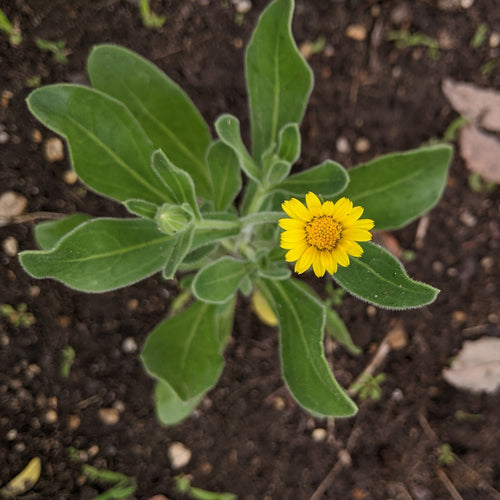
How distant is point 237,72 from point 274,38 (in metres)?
0.75

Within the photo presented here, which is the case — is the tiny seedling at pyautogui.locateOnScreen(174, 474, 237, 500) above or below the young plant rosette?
below

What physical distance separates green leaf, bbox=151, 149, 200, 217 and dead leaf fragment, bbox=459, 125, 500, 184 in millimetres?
1677

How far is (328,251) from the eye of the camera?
1464mm

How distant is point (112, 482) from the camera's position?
7.89 feet

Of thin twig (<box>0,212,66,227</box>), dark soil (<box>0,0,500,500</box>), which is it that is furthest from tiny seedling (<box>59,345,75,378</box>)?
thin twig (<box>0,212,66,227</box>)

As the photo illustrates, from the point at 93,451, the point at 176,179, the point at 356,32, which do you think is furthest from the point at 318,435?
the point at 356,32

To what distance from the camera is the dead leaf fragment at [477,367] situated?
8.72 ft

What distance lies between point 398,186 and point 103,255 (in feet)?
3.68

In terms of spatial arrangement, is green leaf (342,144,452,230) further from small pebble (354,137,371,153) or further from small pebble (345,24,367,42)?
small pebble (345,24,367,42)

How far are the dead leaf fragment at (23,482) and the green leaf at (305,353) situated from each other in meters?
1.27

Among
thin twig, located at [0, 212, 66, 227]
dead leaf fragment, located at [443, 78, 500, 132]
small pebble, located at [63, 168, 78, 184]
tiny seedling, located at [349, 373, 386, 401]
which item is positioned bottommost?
tiny seedling, located at [349, 373, 386, 401]

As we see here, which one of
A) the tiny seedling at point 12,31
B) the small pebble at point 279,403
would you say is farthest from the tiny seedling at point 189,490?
the tiny seedling at point 12,31

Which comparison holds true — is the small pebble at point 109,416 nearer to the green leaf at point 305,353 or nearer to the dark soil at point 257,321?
the dark soil at point 257,321

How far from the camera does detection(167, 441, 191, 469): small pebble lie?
2455 millimetres
